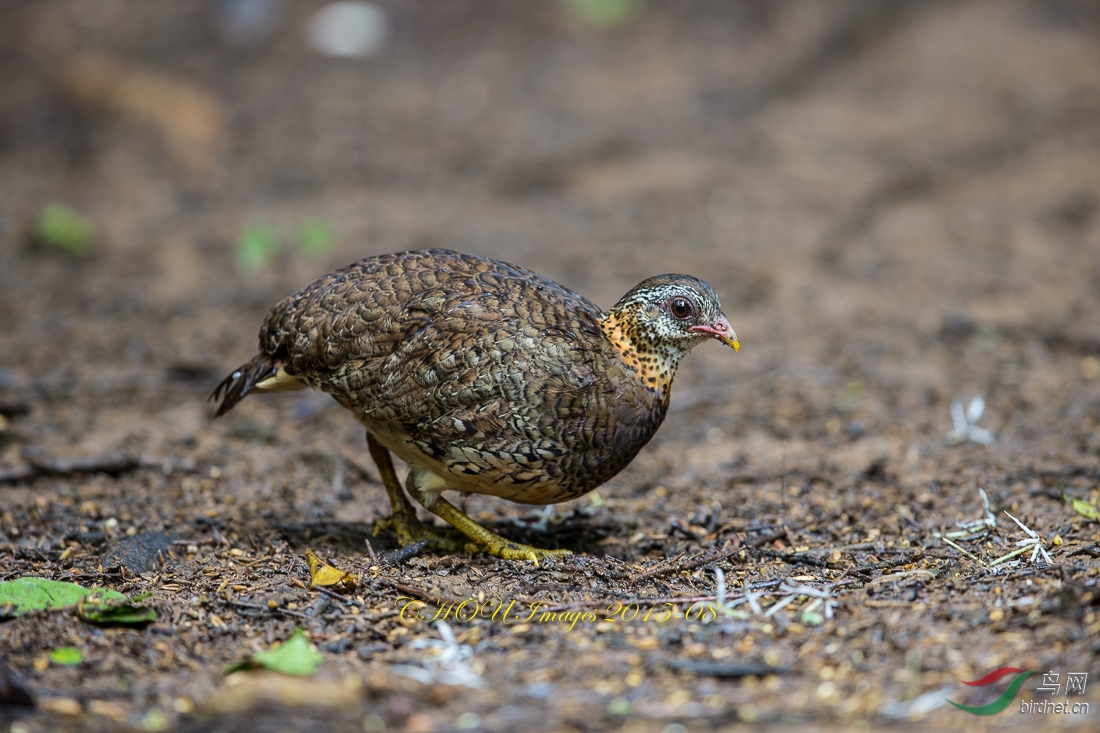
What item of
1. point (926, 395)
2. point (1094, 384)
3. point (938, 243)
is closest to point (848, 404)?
point (926, 395)

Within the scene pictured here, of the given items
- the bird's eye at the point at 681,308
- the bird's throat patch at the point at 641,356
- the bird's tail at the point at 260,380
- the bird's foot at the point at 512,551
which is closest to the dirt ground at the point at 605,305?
the bird's foot at the point at 512,551

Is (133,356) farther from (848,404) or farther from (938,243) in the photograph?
(938,243)

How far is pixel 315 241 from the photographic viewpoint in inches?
384

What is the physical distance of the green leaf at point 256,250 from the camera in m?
9.64

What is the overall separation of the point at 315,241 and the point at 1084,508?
22.5 ft

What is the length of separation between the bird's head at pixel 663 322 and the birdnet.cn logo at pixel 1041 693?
2000 millimetres

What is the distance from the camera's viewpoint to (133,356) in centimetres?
830

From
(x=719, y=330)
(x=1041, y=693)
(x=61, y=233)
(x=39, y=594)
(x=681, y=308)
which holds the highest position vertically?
(x=61, y=233)

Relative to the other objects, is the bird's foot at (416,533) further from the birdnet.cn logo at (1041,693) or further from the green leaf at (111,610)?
the birdnet.cn logo at (1041,693)

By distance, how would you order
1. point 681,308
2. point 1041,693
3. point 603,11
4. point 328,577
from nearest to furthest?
point 1041,693 < point 328,577 < point 681,308 < point 603,11

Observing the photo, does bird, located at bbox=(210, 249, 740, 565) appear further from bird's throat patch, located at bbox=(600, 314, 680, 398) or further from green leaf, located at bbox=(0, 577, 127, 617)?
green leaf, located at bbox=(0, 577, 127, 617)

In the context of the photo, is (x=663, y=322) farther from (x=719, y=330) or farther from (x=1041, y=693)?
(x=1041, y=693)

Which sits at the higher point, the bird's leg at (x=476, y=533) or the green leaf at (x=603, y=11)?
the green leaf at (x=603, y=11)

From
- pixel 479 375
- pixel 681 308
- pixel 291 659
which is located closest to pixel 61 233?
pixel 479 375
